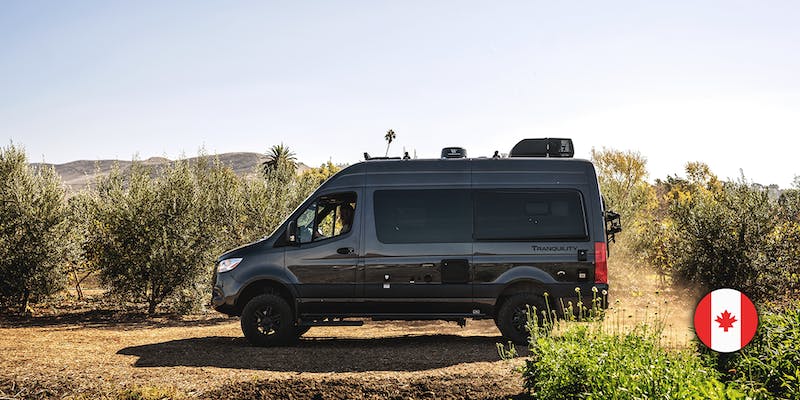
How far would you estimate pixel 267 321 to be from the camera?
1148 cm

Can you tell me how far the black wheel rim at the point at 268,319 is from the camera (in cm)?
1148

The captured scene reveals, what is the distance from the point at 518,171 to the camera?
11352 millimetres

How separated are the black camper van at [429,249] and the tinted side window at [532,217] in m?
0.02

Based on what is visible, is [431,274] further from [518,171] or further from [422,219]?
[518,171]

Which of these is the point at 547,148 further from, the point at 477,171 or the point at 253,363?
the point at 253,363

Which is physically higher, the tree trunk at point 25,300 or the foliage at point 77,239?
the foliage at point 77,239

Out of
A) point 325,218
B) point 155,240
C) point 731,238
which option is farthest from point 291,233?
point 731,238

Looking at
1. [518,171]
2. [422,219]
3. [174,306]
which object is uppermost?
[518,171]

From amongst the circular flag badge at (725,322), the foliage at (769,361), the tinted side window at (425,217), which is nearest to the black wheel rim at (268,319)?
the tinted side window at (425,217)

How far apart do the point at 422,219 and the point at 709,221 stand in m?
9.96

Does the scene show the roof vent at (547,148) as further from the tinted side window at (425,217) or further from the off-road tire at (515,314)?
the off-road tire at (515,314)

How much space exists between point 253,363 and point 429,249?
3134 millimetres

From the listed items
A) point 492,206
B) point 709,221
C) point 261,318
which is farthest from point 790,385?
point 709,221

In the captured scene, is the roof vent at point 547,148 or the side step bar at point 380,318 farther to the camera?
the roof vent at point 547,148
